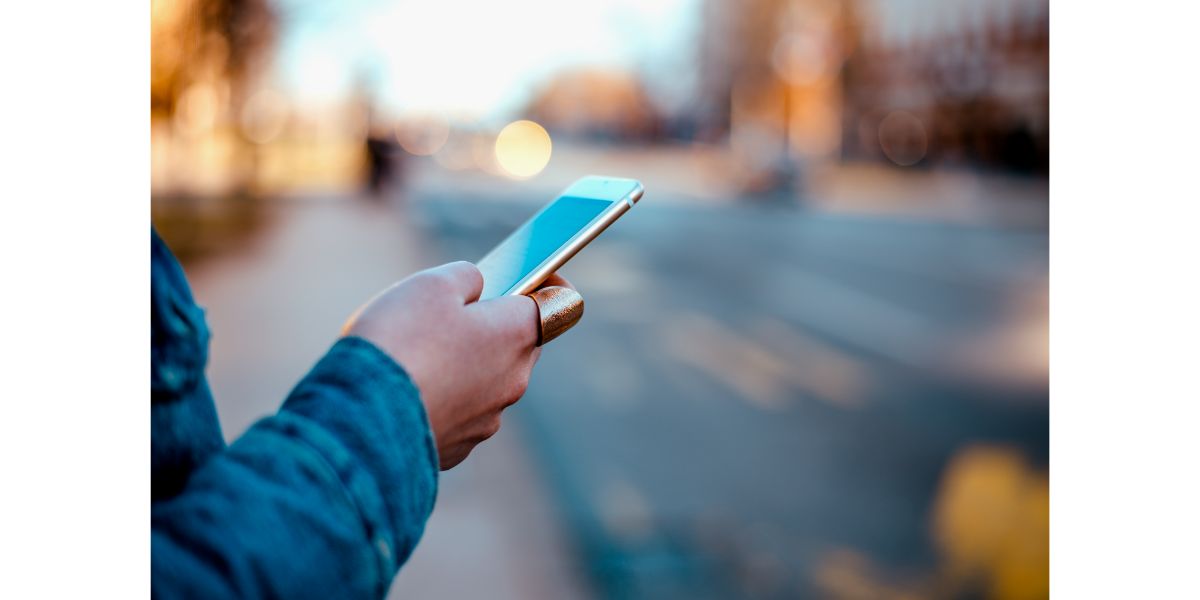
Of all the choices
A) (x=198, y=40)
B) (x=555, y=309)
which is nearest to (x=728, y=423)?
(x=555, y=309)

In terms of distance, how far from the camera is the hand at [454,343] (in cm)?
96

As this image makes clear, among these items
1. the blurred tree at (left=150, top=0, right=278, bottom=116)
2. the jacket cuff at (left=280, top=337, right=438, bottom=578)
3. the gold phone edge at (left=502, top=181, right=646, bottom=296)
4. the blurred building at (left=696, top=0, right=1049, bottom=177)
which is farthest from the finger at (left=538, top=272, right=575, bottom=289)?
the blurred building at (left=696, top=0, right=1049, bottom=177)

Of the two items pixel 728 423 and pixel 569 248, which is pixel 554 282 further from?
pixel 728 423

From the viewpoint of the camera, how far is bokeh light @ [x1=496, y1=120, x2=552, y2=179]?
4059 cm

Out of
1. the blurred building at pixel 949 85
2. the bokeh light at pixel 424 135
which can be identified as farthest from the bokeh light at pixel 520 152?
the blurred building at pixel 949 85

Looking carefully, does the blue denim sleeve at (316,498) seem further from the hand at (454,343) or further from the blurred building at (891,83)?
the blurred building at (891,83)

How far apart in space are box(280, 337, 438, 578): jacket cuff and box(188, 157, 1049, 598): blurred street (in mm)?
2806

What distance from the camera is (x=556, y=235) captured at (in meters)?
1.29

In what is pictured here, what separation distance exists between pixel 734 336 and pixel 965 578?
5061mm

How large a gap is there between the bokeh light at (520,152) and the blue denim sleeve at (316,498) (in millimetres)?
34390

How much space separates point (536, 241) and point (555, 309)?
0.21 meters

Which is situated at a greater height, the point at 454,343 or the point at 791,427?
the point at 454,343

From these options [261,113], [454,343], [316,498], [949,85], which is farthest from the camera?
[949,85]
